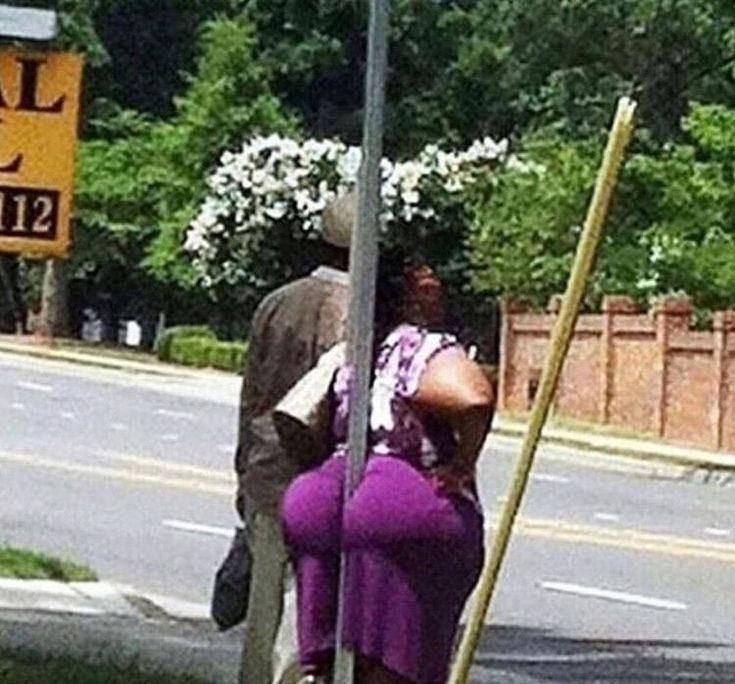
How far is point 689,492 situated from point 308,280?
25.6 metres

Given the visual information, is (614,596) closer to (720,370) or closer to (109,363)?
(720,370)

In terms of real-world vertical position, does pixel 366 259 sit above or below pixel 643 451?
above

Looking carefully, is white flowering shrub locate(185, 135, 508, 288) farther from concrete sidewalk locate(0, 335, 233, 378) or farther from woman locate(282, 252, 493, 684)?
woman locate(282, 252, 493, 684)

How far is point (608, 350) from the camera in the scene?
45969 mm

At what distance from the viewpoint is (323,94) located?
A: 69375 millimetres

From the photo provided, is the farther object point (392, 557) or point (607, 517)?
point (607, 517)

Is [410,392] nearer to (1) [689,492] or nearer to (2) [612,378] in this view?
(1) [689,492]

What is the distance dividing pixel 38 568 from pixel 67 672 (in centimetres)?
611

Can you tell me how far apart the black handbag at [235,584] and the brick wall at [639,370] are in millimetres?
31628

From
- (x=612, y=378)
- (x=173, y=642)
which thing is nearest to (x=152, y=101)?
(x=612, y=378)

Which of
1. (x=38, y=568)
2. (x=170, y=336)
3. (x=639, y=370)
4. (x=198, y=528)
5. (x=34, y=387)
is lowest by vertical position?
(x=38, y=568)

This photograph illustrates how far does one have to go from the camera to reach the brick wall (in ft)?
141

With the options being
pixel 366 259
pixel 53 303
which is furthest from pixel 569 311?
pixel 53 303

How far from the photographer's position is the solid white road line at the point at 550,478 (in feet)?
113
